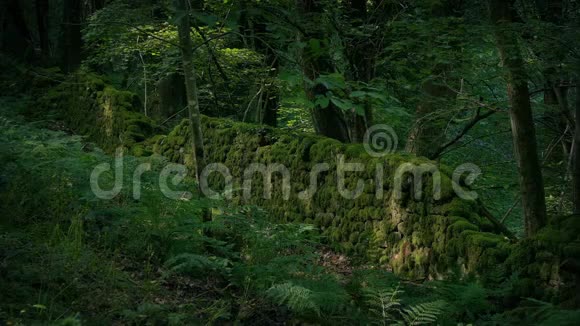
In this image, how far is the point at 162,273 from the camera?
4.95 m

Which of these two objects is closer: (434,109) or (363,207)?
(363,207)

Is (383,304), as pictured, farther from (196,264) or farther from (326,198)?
(326,198)

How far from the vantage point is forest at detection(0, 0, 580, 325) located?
13.9 feet

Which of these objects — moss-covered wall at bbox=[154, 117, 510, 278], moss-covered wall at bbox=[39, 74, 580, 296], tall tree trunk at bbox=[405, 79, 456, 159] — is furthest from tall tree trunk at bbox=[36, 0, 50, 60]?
tall tree trunk at bbox=[405, 79, 456, 159]

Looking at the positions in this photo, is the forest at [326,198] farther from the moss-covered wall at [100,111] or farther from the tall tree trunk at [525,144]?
the moss-covered wall at [100,111]

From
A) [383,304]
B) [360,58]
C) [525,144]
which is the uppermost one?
[360,58]

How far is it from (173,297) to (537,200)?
3.99 metres

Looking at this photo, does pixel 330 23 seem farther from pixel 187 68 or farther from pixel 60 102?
pixel 60 102

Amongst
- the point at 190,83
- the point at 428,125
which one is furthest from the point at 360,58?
the point at 190,83

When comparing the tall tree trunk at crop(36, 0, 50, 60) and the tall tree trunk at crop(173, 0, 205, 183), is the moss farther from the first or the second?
the tall tree trunk at crop(36, 0, 50, 60)

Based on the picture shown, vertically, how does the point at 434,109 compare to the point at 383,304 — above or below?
above

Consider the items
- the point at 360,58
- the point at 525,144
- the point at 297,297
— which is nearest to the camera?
the point at 297,297
